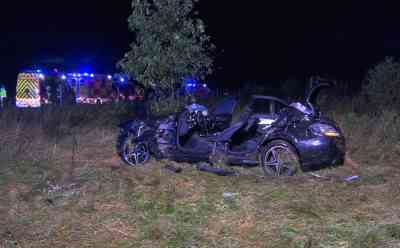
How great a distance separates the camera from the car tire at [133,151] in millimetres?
9344

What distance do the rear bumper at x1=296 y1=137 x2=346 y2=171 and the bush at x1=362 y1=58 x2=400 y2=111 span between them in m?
5.56

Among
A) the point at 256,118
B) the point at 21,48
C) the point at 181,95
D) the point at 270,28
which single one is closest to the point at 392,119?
the point at 256,118

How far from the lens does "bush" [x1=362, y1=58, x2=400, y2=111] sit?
12.9 meters

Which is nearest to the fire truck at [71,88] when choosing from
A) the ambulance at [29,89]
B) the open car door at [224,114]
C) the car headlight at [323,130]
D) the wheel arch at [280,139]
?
the ambulance at [29,89]

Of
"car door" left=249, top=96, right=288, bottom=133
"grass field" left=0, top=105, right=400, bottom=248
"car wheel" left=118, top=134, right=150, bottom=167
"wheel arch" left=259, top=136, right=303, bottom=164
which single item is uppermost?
"car door" left=249, top=96, right=288, bottom=133

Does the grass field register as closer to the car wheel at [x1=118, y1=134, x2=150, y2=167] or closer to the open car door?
the car wheel at [x1=118, y1=134, x2=150, y2=167]

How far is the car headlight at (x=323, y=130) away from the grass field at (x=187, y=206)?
0.69 metres

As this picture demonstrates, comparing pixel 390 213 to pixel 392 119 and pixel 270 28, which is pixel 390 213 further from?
pixel 270 28

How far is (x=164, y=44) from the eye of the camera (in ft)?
41.5

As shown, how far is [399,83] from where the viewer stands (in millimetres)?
12898

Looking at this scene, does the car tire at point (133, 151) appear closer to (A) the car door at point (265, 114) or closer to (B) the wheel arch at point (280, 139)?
(A) the car door at point (265, 114)

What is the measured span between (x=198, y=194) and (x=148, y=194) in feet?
2.17

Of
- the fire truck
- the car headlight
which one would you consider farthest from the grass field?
the fire truck

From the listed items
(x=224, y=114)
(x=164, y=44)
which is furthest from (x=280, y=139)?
(x=164, y=44)
